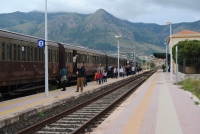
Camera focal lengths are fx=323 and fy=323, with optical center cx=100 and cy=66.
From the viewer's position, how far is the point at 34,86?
799 inches

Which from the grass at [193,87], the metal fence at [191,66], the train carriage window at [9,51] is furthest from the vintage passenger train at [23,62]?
the metal fence at [191,66]

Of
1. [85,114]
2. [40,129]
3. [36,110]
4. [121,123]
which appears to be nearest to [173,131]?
[121,123]

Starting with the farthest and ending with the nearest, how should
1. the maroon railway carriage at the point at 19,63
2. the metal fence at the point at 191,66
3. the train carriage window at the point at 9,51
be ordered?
the metal fence at the point at 191,66, the train carriage window at the point at 9,51, the maroon railway carriage at the point at 19,63

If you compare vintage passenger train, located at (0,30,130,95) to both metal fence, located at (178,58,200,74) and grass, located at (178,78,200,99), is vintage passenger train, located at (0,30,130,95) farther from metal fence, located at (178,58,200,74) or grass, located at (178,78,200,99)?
metal fence, located at (178,58,200,74)

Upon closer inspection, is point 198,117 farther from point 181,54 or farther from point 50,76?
point 181,54

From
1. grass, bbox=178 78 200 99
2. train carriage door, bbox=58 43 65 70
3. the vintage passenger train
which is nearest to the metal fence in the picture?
grass, bbox=178 78 200 99

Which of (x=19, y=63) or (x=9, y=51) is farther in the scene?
(x=19, y=63)

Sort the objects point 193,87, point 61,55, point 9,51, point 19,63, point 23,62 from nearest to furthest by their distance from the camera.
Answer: point 9,51
point 19,63
point 23,62
point 193,87
point 61,55

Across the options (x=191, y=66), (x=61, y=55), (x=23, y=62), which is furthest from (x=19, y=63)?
(x=191, y=66)

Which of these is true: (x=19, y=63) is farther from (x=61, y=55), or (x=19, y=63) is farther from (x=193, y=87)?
(x=193, y=87)

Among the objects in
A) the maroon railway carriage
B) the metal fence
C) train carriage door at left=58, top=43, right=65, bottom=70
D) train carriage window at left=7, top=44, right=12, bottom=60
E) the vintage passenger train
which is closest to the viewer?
the maroon railway carriage

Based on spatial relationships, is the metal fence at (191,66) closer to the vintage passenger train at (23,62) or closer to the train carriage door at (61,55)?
the train carriage door at (61,55)

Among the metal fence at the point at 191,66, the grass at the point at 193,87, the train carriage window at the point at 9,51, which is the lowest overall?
the grass at the point at 193,87

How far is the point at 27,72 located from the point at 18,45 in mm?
1792
